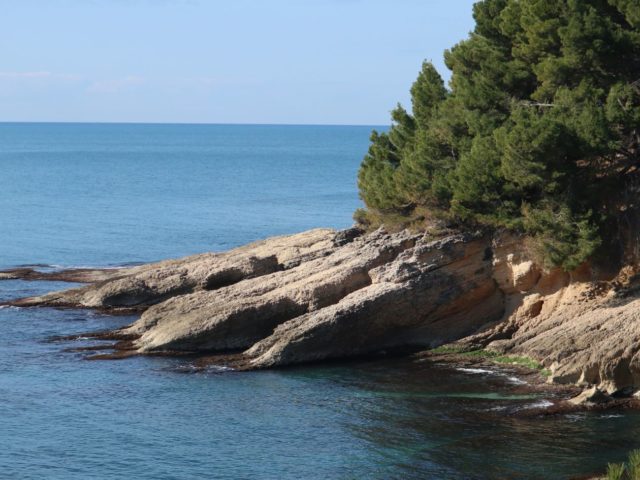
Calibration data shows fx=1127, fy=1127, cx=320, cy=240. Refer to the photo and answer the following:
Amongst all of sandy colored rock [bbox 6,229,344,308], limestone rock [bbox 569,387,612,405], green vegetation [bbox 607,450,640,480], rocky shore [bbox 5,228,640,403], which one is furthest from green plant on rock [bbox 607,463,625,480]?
sandy colored rock [bbox 6,229,344,308]

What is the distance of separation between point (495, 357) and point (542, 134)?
764cm

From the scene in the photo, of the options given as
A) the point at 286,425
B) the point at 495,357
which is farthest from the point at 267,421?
the point at 495,357

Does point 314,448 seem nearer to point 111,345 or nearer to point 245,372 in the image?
point 245,372

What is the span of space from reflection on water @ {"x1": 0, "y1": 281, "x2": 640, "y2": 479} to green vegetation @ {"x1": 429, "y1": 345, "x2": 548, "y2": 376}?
1140 mm

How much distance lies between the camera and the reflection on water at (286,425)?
27922mm

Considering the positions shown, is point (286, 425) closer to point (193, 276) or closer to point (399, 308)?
point (399, 308)

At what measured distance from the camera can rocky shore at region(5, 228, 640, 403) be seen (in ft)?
122

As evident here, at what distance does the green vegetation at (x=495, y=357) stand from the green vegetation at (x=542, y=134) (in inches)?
132

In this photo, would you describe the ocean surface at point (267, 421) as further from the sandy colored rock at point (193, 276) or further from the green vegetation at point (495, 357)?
the sandy colored rock at point (193, 276)

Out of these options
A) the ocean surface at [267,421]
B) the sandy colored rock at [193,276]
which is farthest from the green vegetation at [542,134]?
the sandy colored rock at [193,276]

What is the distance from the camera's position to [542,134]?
3556 cm

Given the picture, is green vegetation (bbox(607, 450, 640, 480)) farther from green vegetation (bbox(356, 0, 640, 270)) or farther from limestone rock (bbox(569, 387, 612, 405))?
green vegetation (bbox(356, 0, 640, 270))

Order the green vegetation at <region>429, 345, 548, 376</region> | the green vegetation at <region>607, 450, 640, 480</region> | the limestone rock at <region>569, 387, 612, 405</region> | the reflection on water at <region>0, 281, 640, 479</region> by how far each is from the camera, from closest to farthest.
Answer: the green vegetation at <region>607, 450, 640, 480</region> → the reflection on water at <region>0, 281, 640, 479</region> → the limestone rock at <region>569, 387, 612, 405</region> → the green vegetation at <region>429, 345, 548, 376</region>

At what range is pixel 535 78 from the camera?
4106 cm
